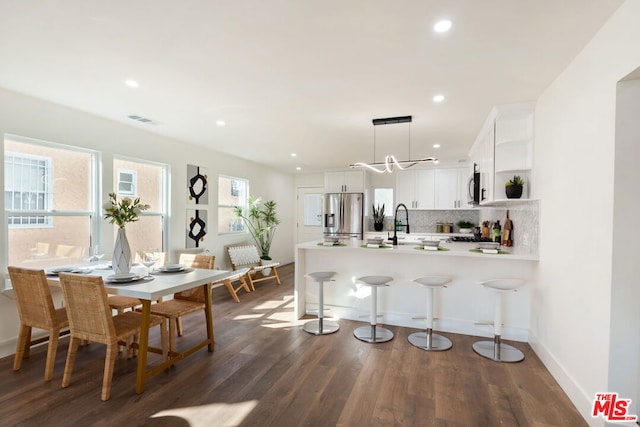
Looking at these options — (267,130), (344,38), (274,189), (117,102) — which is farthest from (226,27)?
(274,189)

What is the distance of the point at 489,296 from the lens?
132 inches

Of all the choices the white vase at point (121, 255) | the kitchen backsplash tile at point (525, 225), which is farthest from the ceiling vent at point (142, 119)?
the kitchen backsplash tile at point (525, 225)

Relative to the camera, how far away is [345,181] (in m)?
7.27

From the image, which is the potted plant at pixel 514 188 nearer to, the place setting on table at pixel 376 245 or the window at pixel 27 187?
the place setting on table at pixel 376 245

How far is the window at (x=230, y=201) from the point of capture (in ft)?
19.4

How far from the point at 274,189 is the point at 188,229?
2.85 m

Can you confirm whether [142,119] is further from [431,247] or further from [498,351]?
[498,351]

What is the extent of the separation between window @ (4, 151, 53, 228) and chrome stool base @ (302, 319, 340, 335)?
2.98 meters

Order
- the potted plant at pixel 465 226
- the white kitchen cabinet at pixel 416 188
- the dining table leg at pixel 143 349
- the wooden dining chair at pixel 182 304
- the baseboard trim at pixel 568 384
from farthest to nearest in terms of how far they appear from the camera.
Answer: the white kitchen cabinet at pixel 416 188, the potted plant at pixel 465 226, the wooden dining chair at pixel 182 304, the dining table leg at pixel 143 349, the baseboard trim at pixel 568 384

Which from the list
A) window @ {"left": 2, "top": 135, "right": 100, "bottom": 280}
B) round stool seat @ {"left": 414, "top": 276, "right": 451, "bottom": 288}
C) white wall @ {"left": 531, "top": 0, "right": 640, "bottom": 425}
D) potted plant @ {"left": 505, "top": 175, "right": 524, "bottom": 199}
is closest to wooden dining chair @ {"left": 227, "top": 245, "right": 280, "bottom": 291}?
window @ {"left": 2, "top": 135, "right": 100, "bottom": 280}

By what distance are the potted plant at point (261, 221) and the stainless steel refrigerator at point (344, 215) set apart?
1249mm

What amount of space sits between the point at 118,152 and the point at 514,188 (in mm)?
4550

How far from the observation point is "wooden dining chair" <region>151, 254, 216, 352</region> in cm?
275

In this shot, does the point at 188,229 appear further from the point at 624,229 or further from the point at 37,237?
the point at 624,229
